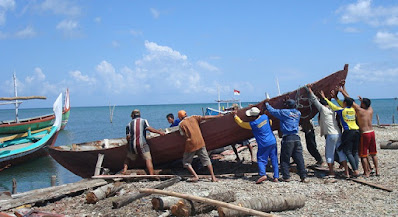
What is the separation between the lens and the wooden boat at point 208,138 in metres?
7.84

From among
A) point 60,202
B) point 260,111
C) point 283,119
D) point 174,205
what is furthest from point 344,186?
point 60,202

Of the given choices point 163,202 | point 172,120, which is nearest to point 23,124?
point 172,120

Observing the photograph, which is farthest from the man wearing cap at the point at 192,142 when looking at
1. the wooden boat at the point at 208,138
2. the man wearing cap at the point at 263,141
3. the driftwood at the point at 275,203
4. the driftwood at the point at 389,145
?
the driftwood at the point at 389,145

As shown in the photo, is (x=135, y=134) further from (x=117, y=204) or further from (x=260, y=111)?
(x=260, y=111)

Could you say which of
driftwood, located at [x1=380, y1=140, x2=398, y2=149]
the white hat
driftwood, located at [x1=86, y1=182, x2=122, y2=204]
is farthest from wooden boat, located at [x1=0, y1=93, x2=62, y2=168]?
driftwood, located at [x1=380, y1=140, x2=398, y2=149]

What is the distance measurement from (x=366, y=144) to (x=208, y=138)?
3682 mm

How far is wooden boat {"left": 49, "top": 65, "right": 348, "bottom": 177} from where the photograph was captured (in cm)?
784

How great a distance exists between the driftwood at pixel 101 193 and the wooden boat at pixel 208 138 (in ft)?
5.51

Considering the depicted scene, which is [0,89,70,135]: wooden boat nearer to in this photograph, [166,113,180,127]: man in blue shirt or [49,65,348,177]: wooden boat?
[49,65,348,177]: wooden boat

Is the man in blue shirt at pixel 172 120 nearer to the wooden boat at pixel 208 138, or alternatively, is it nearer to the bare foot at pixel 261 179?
the wooden boat at pixel 208 138

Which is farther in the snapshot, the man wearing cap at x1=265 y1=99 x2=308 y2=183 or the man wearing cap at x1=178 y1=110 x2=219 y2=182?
the man wearing cap at x1=178 y1=110 x2=219 y2=182

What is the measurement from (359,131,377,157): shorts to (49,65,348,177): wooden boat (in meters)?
1.23

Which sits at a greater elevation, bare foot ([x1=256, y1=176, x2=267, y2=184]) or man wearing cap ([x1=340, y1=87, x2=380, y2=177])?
man wearing cap ([x1=340, y1=87, x2=380, y2=177])

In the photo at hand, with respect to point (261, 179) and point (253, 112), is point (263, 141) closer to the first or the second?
point (253, 112)
